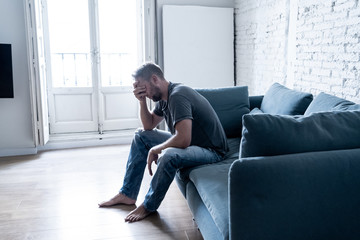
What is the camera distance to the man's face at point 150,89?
2.43 metres

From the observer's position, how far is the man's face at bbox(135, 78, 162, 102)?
7.98 ft

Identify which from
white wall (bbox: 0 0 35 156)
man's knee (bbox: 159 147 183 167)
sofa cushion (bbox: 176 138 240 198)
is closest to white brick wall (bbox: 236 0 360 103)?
sofa cushion (bbox: 176 138 240 198)

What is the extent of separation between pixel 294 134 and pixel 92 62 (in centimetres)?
403

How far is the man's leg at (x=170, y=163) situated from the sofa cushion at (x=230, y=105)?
0.66 m

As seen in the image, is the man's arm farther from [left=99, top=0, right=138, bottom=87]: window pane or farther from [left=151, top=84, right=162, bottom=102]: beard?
[left=99, top=0, right=138, bottom=87]: window pane

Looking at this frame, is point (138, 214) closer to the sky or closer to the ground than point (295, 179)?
closer to the ground

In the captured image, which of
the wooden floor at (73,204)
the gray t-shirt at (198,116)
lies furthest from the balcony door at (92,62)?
the gray t-shirt at (198,116)

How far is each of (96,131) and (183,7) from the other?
2251 mm

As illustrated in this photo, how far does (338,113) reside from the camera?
1524 millimetres

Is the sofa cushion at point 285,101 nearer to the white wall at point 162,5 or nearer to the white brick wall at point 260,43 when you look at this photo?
the white brick wall at point 260,43

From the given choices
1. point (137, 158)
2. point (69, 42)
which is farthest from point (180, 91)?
point (69, 42)

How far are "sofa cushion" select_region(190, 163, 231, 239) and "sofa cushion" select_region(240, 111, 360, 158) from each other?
0.33 meters

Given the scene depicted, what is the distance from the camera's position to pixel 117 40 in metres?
5.04

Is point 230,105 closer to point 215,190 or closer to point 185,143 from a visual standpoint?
point 185,143
